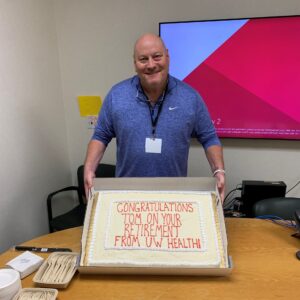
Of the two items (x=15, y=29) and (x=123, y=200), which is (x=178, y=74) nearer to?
(x=15, y=29)

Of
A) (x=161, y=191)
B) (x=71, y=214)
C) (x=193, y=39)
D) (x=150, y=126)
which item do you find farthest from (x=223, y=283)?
(x=193, y=39)

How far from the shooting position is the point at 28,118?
221 centimetres

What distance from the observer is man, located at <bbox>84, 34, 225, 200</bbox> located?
5.26 ft

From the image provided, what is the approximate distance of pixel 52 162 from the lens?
8.51ft

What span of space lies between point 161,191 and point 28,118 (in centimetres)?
143

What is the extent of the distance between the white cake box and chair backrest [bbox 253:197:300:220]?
744 mm

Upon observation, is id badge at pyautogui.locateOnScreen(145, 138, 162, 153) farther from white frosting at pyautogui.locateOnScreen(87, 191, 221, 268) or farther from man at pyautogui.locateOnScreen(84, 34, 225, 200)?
white frosting at pyautogui.locateOnScreen(87, 191, 221, 268)

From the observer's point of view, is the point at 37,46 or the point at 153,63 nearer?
the point at 153,63

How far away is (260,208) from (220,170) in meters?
0.60

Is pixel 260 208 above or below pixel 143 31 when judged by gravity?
below

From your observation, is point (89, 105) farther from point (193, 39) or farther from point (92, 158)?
point (92, 158)

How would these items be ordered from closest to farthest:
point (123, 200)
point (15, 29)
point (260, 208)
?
point (123, 200)
point (260, 208)
point (15, 29)

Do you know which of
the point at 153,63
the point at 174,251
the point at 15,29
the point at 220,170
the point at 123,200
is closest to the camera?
the point at 174,251

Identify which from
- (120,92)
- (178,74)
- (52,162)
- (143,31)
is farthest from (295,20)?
(52,162)
